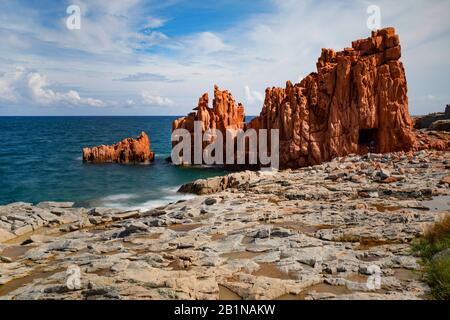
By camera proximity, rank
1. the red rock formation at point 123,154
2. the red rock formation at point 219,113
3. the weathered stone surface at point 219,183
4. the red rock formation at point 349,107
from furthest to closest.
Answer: the red rock formation at point 123,154 → the red rock formation at point 219,113 → the red rock formation at point 349,107 → the weathered stone surface at point 219,183

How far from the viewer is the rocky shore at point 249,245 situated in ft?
34.6

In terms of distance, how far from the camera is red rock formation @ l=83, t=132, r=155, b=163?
2680 inches

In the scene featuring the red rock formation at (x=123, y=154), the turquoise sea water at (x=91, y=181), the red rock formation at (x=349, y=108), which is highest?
the red rock formation at (x=349, y=108)

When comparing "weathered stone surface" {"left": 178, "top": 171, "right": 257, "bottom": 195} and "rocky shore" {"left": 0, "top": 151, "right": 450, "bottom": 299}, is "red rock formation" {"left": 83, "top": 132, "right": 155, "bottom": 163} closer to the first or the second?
"weathered stone surface" {"left": 178, "top": 171, "right": 257, "bottom": 195}

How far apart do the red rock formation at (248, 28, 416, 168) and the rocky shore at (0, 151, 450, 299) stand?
17.2m

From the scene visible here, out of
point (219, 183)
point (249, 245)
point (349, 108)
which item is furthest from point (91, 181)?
point (249, 245)

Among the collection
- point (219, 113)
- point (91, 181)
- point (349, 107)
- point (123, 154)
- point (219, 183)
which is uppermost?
point (219, 113)

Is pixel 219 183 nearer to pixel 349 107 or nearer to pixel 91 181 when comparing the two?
pixel 91 181

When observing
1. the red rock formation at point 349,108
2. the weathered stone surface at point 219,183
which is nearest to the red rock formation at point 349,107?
the red rock formation at point 349,108

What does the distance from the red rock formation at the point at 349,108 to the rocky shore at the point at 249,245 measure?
17130mm

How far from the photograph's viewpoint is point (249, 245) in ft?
49.5

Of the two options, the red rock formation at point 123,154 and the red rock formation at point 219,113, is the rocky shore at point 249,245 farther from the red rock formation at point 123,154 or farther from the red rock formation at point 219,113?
the red rock formation at point 123,154

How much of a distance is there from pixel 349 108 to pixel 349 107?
0.44 ft
